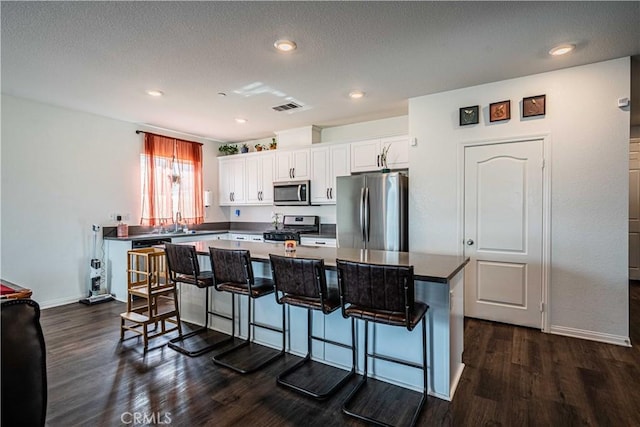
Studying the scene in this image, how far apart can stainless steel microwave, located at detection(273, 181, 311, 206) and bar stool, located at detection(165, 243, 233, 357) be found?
2413 millimetres

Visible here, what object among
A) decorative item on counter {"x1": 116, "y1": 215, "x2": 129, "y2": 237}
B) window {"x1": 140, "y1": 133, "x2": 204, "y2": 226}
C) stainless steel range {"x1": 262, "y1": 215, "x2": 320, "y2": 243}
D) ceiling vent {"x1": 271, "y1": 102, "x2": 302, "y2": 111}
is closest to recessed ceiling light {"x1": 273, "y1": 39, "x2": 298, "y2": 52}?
ceiling vent {"x1": 271, "y1": 102, "x2": 302, "y2": 111}

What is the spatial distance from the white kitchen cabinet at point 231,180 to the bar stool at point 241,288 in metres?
3.54

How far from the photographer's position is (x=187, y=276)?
308cm

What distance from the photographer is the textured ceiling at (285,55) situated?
2201mm

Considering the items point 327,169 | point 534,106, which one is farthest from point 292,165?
point 534,106

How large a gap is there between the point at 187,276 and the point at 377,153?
2962mm

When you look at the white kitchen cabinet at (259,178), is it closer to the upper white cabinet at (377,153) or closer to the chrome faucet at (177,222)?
the chrome faucet at (177,222)

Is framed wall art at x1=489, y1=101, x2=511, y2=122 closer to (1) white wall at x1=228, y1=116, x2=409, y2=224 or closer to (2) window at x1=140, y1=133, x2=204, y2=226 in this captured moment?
(1) white wall at x1=228, y1=116, x2=409, y2=224

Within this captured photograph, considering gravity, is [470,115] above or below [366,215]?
above

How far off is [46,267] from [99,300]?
30.0 inches

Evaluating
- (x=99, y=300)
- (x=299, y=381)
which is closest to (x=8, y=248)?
(x=99, y=300)

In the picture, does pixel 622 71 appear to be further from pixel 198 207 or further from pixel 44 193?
pixel 44 193

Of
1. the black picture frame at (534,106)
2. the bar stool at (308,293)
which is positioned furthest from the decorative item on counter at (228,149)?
A: the black picture frame at (534,106)

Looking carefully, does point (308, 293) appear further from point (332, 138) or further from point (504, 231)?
point (332, 138)
